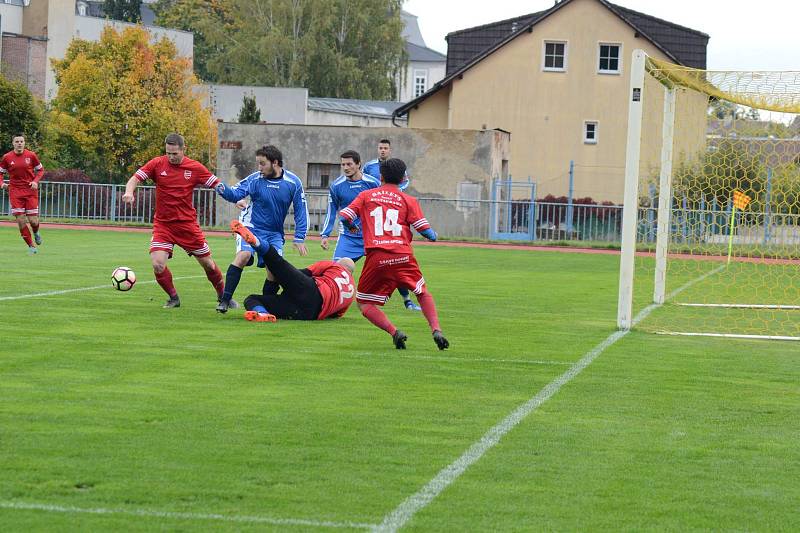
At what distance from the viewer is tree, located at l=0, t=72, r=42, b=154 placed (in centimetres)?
4622

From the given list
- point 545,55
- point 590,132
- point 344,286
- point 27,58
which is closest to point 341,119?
point 27,58

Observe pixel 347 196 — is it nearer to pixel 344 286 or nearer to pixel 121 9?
pixel 344 286

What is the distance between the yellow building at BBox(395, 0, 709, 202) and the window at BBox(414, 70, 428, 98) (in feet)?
207

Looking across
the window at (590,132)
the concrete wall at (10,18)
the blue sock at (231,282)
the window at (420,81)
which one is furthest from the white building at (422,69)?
the blue sock at (231,282)

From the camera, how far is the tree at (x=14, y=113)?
46219 millimetres

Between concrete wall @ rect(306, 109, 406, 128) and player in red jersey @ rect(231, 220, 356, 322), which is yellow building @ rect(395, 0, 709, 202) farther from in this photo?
player in red jersey @ rect(231, 220, 356, 322)

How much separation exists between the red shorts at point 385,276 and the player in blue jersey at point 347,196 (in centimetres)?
366

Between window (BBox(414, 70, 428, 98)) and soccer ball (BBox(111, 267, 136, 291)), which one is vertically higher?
window (BBox(414, 70, 428, 98))

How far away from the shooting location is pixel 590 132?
51438mm

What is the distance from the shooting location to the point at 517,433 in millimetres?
6977

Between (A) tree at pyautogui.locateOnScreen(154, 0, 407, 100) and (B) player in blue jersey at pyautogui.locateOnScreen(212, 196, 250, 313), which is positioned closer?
(B) player in blue jersey at pyautogui.locateOnScreen(212, 196, 250, 313)

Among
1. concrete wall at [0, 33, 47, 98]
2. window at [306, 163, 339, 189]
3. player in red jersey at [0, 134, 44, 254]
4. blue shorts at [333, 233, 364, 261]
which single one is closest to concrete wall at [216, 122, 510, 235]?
window at [306, 163, 339, 189]

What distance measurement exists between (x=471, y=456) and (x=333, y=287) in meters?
6.77

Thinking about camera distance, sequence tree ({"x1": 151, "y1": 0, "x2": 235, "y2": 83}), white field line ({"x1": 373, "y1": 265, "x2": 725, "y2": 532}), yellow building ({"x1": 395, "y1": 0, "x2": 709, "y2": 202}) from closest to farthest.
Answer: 1. white field line ({"x1": 373, "y1": 265, "x2": 725, "y2": 532})
2. yellow building ({"x1": 395, "y1": 0, "x2": 709, "y2": 202})
3. tree ({"x1": 151, "y1": 0, "x2": 235, "y2": 83})
